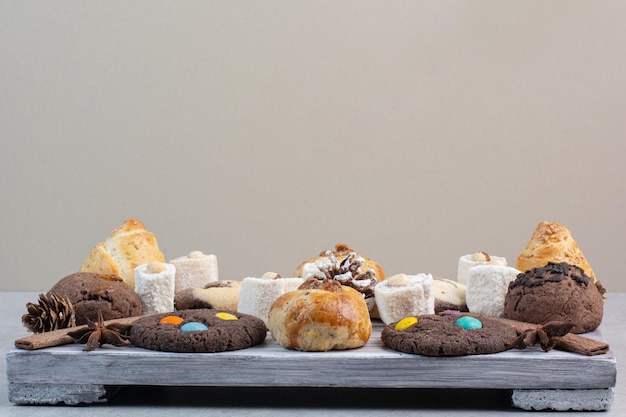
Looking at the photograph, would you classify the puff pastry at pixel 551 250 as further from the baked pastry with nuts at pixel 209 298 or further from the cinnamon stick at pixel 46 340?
the cinnamon stick at pixel 46 340

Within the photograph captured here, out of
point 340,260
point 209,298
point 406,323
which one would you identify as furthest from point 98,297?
point 406,323

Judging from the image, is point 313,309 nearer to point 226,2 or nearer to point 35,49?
point 226,2

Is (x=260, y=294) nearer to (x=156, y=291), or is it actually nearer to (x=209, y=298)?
(x=209, y=298)

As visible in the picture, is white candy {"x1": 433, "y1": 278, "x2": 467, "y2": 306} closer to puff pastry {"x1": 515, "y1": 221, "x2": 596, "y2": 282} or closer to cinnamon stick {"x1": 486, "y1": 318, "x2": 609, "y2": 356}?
puff pastry {"x1": 515, "y1": 221, "x2": 596, "y2": 282}

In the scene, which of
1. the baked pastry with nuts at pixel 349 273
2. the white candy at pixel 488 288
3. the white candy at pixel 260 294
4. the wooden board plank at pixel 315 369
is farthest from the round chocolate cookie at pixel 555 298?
the white candy at pixel 260 294

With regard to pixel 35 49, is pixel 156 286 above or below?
below

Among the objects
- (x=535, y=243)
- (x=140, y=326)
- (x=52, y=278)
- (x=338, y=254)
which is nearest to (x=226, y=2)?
(x=52, y=278)
